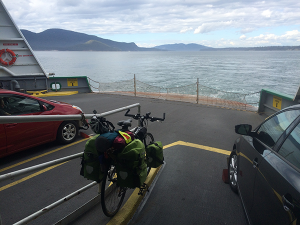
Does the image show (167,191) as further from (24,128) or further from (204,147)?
(24,128)

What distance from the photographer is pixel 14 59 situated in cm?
1340

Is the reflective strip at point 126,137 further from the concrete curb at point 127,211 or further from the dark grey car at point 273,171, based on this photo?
the dark grey car at point 273,171

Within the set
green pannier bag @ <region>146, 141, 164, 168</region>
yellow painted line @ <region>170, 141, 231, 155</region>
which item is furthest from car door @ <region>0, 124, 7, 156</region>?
yellow painted line @ <region>170, 141, 231, 155</region>

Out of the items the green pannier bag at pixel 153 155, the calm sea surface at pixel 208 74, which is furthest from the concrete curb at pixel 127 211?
the calm sea surface at pixel 208 74

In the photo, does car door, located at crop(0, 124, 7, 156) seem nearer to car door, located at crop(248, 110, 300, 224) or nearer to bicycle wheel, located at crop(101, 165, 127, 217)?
bicycle wheel, located at crop(101, 165, 127, 217)

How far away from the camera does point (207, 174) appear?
4598 millimetres

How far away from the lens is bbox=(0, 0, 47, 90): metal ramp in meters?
12.9

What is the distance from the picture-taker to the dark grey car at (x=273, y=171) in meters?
1.83

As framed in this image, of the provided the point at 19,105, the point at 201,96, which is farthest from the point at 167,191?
the point at 201,96

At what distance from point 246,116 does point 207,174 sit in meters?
6.30

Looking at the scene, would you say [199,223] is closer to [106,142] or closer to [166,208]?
[166,208]

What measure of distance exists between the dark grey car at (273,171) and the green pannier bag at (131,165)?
128 centimetres

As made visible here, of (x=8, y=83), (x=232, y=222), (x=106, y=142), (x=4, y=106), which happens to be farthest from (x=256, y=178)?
(x=8, y=83)

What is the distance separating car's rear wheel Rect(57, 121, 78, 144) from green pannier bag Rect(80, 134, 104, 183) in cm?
370
